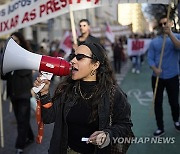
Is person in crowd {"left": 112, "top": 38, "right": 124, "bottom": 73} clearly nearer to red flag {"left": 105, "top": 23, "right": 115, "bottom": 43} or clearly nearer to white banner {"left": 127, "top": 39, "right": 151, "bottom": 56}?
red flag {"left": 105, "top": 23, "right": 115, "bottom": 43}

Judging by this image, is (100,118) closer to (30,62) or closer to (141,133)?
(30,62)

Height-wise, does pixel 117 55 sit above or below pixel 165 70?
below

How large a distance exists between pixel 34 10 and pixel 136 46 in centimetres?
964

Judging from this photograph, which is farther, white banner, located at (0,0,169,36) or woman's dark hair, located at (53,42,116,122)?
white banner, located at (0,0,169,36)

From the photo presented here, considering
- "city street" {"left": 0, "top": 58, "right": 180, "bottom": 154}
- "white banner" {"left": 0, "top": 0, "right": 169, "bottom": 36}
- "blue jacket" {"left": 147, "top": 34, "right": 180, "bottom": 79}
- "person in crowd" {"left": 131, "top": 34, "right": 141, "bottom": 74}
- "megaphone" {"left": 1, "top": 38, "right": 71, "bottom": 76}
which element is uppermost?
"white banner" {"left": 0, "top": 0, "right": 169, "bottom": 36}

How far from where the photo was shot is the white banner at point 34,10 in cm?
354

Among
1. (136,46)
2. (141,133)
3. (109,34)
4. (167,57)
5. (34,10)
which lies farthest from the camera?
(109,34)

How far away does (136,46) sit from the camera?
43.4 feet

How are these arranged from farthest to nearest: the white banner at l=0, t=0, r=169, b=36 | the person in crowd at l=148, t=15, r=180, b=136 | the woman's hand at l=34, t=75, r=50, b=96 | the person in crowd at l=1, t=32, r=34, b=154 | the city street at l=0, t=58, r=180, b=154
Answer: the person in crowd at l=148, t=15, r=180, b=136 → the person in crowd at l=1, t=32, r=34, b=154 → the city street at l=0, t=58, r=180, b=154 → the white banner at l=0, t=0, r=169, b=36 → the woman's hand at l=34, t=75, r=50, b=96

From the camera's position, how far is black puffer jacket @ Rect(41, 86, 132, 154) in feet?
6.91

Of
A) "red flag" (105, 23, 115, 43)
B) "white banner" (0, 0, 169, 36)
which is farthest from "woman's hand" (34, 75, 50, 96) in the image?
"red flag" (105, 23, 115, 43)

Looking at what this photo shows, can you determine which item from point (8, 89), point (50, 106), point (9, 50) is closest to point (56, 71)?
point (50, 106)

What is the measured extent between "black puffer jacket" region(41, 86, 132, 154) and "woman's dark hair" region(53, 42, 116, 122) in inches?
1.5

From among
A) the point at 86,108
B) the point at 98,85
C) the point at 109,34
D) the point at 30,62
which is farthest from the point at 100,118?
the point at 109,34
